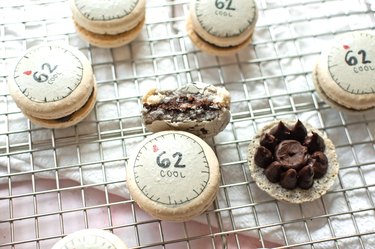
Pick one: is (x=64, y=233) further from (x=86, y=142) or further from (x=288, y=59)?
(x=288, y=59)

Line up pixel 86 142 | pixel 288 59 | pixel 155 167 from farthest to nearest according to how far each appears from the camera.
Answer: pixel 288 59
pixel 86 142
pixel 155 167

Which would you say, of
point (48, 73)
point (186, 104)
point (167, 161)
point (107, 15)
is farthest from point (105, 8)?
point (167, 161)

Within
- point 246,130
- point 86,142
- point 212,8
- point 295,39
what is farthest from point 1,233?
point 295,39

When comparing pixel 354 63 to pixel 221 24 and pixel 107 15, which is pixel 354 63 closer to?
pixel 221 24

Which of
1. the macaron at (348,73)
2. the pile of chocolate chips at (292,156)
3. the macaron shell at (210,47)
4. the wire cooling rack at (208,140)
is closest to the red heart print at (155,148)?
the wire cooling rack at (208,140)

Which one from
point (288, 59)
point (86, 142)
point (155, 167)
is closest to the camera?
point (155, 167)

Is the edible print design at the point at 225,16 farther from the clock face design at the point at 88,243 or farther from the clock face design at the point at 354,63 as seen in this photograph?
the clock face design at the point at 88,243

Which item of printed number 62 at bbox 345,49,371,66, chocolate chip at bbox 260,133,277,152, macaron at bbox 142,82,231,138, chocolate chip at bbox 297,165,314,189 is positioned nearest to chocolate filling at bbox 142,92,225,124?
macaron at bbox 142,82,231,138
